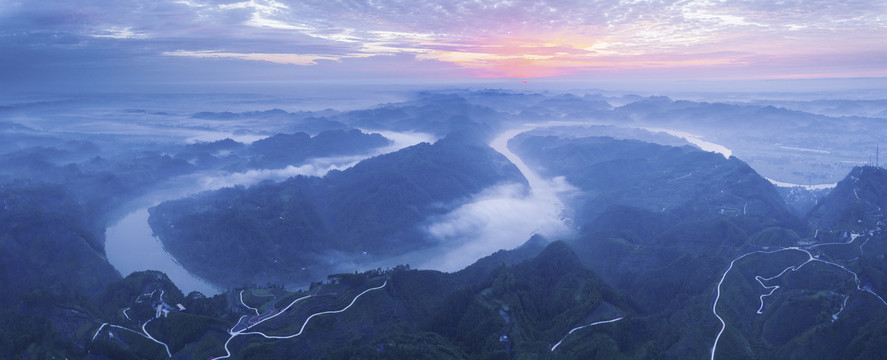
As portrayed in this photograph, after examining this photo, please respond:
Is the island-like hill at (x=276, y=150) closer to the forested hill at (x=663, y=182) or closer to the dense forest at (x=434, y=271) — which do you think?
the dense forest at (x=434, y=271)

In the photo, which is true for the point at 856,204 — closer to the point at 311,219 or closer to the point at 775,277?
the point at 775,277

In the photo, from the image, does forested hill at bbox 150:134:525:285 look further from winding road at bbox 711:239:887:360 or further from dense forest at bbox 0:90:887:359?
winding road at bbox 711:239:887:360

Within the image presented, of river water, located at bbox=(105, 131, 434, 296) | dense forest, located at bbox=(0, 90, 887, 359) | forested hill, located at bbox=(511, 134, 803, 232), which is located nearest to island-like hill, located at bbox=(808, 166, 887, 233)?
dense forest, located at bbox=(0, 90, 887, 359)

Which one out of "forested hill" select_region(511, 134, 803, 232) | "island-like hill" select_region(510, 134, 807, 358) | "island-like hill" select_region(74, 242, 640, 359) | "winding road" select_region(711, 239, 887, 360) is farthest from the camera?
"forested hill" select_region(511, 134, 803, 232)

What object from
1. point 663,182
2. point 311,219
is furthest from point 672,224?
point 311,219

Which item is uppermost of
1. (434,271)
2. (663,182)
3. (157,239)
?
(663,182)

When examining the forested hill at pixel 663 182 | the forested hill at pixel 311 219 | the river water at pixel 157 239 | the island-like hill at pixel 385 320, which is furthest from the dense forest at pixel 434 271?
the river water at pixel 157 239

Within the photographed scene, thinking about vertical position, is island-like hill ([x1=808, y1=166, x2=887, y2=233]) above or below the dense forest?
above

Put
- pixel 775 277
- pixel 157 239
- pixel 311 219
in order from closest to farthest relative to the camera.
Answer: pixel 775 277 → pixel 311 219 → pixel 157 239
